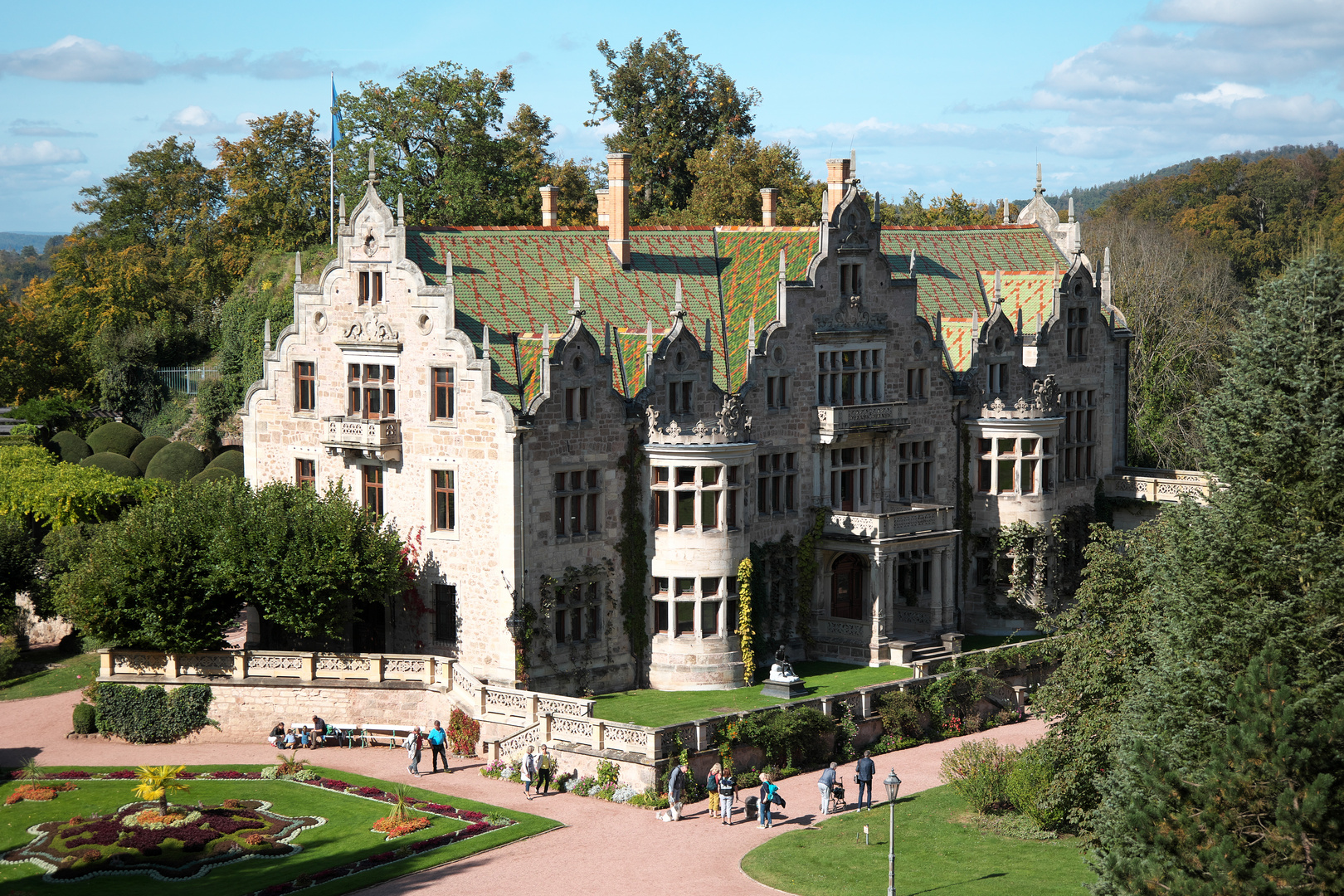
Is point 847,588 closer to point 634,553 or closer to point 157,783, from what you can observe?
point 634,553

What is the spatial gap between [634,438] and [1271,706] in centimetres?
2943

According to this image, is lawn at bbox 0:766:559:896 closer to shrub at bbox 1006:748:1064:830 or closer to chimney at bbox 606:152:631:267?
shrub at bbox 1006:748:1064:830

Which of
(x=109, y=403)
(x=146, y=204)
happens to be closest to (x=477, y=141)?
(x=109, y=403)

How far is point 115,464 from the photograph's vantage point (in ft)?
259

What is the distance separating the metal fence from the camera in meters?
95.5

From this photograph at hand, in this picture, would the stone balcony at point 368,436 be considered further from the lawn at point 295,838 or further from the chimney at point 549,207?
the chimney at point 549,207

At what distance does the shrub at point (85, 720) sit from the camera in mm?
52062

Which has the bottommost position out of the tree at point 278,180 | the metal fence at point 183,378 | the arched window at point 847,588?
the arched window at point 847,588

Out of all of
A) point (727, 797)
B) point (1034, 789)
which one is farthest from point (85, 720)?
point (1034, 789)

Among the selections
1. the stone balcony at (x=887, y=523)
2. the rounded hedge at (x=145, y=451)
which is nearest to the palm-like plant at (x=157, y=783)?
the stone balcony at (x=887, y=523)

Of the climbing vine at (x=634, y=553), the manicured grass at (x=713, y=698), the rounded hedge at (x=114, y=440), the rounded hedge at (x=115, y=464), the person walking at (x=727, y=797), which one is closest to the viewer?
the person walking at (x=727, y=797)

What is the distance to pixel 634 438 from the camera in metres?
53.9

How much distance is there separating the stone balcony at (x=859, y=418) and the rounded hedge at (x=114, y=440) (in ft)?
143

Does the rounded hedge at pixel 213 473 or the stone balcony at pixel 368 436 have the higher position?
the stone balcony at pixel 368 436
